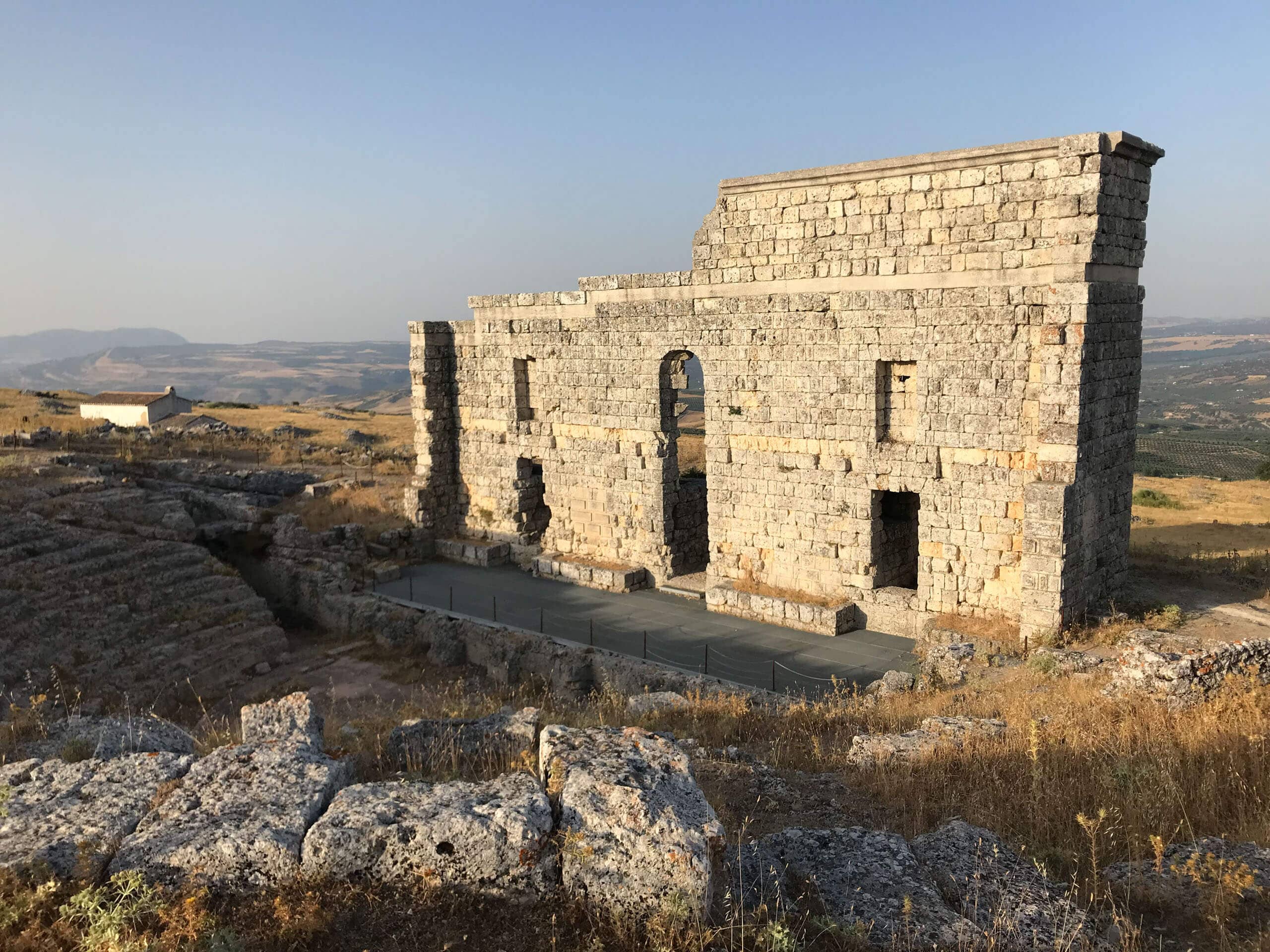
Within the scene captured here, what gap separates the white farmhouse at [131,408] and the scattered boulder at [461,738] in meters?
36.7

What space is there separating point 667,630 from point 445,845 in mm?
10796

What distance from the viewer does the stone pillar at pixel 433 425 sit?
20.1 metres

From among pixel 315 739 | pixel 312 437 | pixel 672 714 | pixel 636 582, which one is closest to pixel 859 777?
pixel 672 714

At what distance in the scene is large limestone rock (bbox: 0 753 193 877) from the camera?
13.9 feet

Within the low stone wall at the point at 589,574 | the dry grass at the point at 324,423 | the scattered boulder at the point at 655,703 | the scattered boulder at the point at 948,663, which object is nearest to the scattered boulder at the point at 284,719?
the scattered boulder at the point at 655,703

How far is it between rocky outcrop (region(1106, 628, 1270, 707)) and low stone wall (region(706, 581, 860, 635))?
525 centimetres

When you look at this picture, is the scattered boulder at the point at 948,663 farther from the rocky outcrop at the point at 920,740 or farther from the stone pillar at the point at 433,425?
the stone pillar at the point at 433,425

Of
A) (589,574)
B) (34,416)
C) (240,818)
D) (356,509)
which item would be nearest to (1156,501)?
(589,574)

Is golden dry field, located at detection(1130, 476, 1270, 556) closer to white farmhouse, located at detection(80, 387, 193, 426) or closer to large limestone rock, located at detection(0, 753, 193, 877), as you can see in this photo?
large limestone rock, located at detection(0, 753, 193, 877)

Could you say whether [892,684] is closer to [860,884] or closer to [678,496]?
[860,884]

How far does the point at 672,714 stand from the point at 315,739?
13.4 ft

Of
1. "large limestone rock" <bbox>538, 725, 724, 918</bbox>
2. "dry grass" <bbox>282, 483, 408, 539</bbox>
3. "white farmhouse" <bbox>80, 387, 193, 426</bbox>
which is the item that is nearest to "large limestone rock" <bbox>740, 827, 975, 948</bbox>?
"large limestone rock" <bbox>538, 725, 724, 918</bbox>

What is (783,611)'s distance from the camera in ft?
48.0

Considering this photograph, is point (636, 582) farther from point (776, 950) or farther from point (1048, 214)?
point (776, 950)
